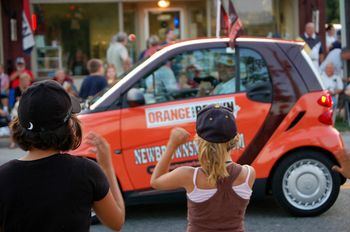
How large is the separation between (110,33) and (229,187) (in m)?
13.8

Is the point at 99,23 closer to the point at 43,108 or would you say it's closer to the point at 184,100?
the point at 184,100

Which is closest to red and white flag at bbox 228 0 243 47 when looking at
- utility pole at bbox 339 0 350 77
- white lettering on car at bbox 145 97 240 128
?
white lettering on car at bbox 145 97 240 128

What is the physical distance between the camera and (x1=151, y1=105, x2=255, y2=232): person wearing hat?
322 cm

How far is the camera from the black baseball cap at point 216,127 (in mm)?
3273

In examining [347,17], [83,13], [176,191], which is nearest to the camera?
[176,191]

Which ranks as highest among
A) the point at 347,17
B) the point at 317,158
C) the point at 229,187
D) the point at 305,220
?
the point at 347,17

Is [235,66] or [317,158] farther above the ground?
[235,66]

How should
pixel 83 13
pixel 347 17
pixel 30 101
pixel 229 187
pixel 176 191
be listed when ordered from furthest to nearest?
pixel 83 13 → pixel 347 17 → pixel 176 191 → pixel 229 187 → pixel 30 101

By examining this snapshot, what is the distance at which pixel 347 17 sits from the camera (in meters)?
14.4

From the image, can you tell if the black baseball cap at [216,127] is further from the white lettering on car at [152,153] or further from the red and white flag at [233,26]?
the red and white flag at [233,26]

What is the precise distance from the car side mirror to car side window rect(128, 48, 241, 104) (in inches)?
3.2

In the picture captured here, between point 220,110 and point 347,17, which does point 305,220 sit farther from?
point 347,17

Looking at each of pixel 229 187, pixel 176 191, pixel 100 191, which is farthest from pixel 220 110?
pixel 176 191

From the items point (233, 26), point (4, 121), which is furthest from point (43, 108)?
point (4, 121)
